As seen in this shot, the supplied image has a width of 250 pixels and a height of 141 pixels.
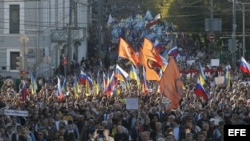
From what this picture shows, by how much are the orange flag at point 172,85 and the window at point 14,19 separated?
30114mm

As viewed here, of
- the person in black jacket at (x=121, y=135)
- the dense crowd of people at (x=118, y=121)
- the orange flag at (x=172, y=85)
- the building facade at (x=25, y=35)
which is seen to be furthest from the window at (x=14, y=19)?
the person in black jacket at (x=121, y=135)

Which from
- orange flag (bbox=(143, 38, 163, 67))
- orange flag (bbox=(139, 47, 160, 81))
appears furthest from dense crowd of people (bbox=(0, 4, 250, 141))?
orange flag (bbox=(143, 38, 163, 67))

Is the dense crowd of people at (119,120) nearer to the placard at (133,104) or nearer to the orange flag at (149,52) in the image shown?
the placard at (133,104)

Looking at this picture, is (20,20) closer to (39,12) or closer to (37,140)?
(39,12)

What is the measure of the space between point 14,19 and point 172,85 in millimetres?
31308

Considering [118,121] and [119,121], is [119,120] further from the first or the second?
[119,121]

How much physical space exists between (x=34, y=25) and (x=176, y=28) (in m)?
24.9

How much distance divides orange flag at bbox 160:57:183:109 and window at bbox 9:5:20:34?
30.1 m

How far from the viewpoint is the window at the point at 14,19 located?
5345 cm

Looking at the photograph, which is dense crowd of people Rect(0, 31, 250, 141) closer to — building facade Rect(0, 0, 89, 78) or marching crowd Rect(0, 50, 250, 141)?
marching crowd Rect(0, 50, 250, 141)

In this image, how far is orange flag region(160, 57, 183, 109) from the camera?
22.5m

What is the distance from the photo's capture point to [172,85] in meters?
23.2

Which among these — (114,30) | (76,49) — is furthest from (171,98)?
(114,30)

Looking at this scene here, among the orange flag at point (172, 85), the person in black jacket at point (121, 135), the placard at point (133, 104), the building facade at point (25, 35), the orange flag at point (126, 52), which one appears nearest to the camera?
the person in black jacket at point (121, 135)
